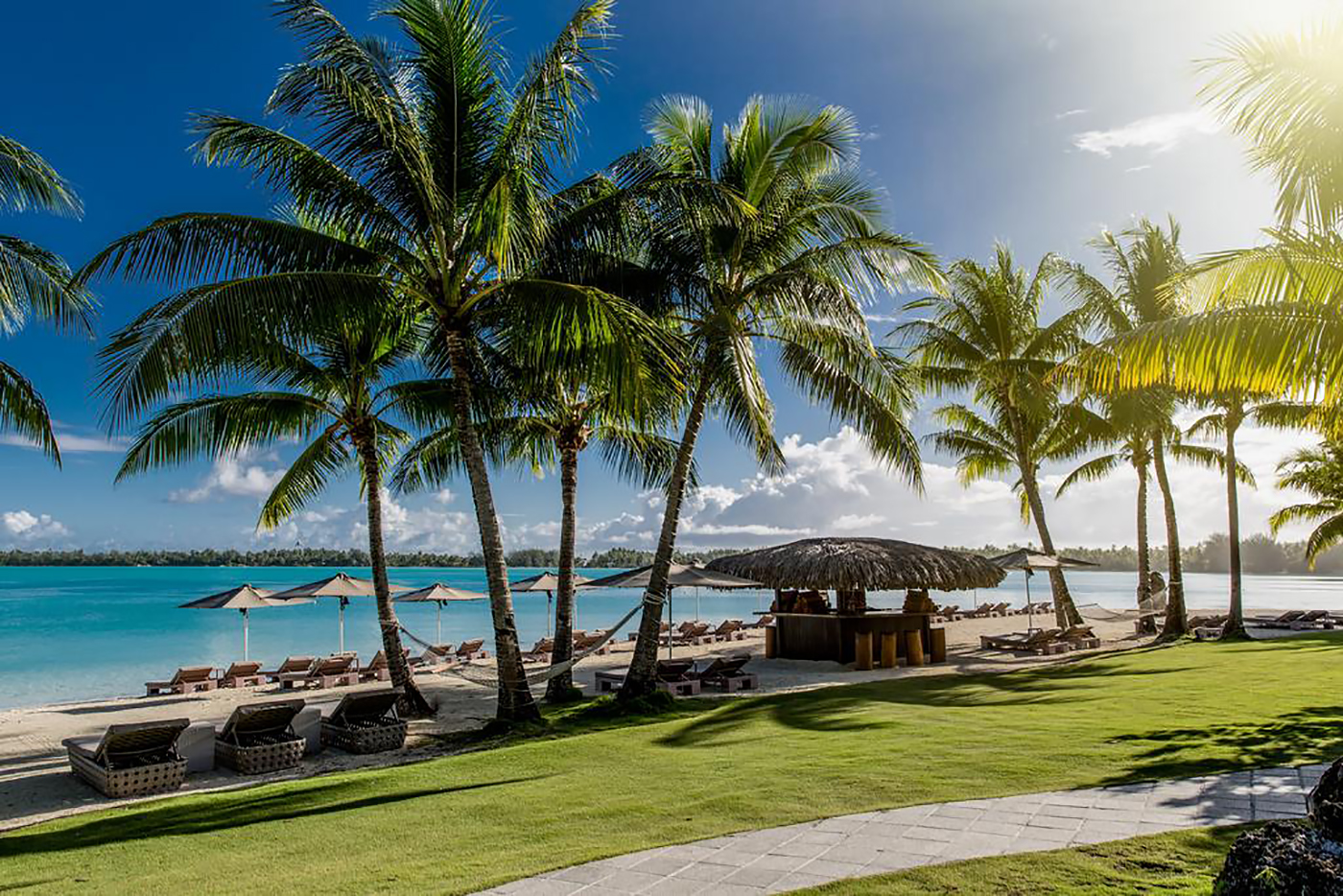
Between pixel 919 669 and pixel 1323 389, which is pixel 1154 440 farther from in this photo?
pixel 1323 389

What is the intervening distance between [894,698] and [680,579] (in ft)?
15.5

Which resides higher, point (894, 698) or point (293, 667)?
point (293, 667)

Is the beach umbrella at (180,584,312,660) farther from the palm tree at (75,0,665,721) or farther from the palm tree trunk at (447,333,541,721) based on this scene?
the palm tree at (75,0,665,721)

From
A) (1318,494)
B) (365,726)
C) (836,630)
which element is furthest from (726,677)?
(1318,494)

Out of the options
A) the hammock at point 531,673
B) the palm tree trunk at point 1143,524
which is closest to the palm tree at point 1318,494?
the palm tree trunk at point 1143,524

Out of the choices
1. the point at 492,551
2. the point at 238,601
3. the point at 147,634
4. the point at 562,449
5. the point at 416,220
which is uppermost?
the point at 416,220

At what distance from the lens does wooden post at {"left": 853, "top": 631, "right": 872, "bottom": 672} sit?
16531 millimetres

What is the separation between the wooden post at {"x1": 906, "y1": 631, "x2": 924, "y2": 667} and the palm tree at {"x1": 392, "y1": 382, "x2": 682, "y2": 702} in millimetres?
5935

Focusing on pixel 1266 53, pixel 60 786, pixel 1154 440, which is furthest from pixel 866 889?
pixel 1154 440

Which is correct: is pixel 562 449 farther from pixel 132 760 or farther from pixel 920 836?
pixel 920 836

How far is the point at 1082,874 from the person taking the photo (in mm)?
3982

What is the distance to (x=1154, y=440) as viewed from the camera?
1962 centimetres

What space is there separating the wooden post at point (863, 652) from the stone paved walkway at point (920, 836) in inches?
432

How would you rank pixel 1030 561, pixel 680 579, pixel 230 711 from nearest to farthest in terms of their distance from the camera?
pixel 230 711 → pixel 680 579 → pixel 1030 561
